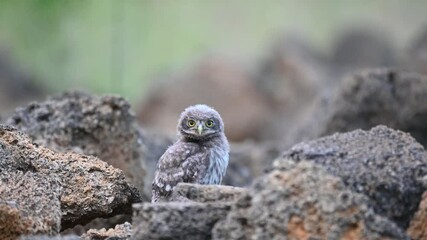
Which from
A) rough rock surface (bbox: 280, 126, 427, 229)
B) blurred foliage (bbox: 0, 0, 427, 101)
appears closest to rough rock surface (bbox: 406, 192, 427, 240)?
rough rock surface (bbox: 280, 126, 427, 229)

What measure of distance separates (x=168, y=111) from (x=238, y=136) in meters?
1.26

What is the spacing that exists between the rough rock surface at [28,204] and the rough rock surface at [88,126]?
2.11m

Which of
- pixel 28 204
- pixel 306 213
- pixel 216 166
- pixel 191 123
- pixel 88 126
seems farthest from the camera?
pixel 88 126

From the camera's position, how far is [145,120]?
1895 cm

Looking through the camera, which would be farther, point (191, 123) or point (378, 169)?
point (191, 123)

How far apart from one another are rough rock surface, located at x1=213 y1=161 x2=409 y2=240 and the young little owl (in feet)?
7.28

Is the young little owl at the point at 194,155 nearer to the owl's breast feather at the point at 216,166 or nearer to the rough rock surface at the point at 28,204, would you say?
the owl's breast feather at the point at 216,166

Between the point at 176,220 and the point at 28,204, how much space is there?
2.59 feet

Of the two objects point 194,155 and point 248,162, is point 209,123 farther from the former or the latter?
point 248,162

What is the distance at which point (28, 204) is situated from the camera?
4750mm

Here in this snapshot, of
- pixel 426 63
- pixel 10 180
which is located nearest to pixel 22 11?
pixel 426 63

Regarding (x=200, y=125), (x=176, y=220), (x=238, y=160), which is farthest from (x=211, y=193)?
(x=238, y=160)

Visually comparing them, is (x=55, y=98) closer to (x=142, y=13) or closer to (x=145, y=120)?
(x=145, y=120)

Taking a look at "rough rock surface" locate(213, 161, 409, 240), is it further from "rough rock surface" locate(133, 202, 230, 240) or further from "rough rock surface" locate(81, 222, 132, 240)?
"rough rock surface" locate(81, 222, 132, 240)
